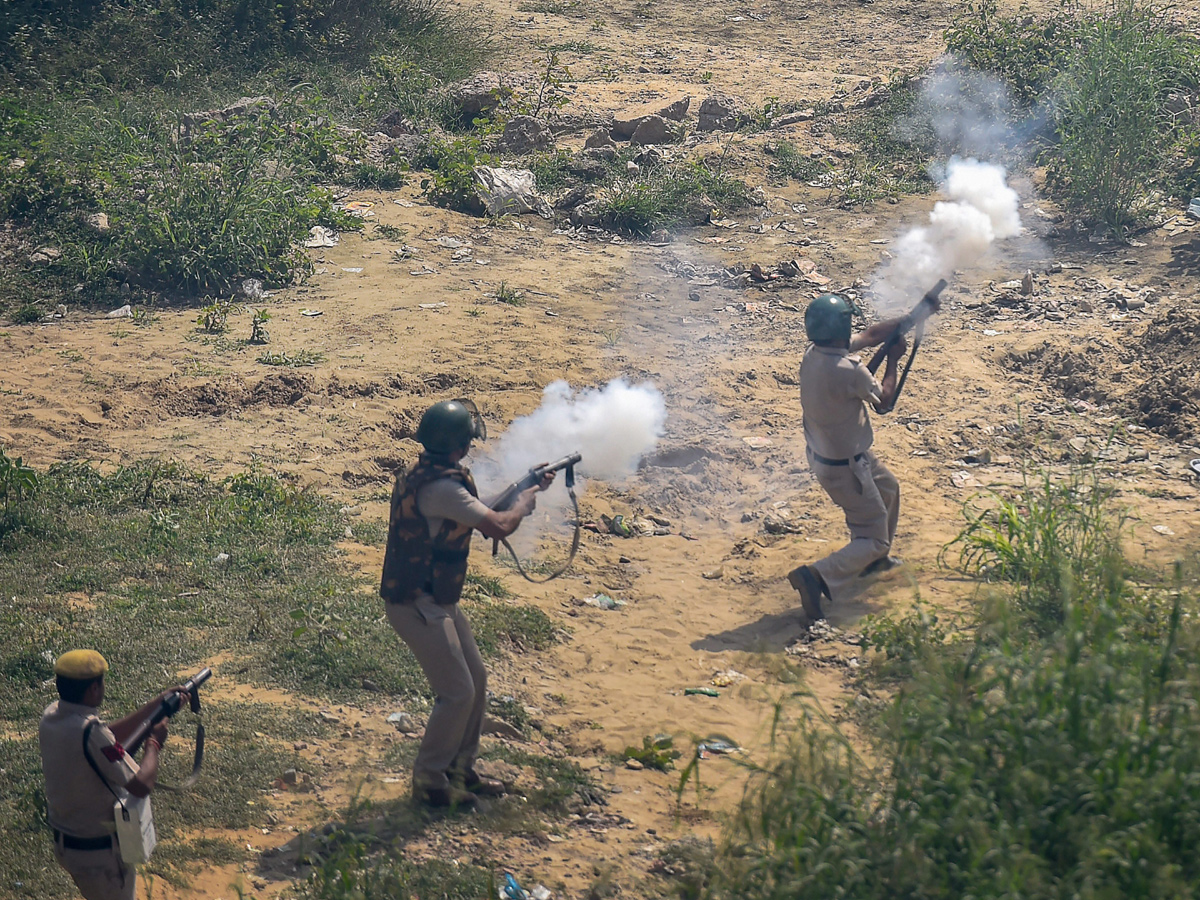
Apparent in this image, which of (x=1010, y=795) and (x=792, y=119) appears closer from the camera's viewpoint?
(x=1010, y=795)

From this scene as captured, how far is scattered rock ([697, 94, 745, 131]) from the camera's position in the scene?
14680mm

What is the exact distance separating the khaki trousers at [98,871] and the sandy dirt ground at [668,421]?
0.41 meters

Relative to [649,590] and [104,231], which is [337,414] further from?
[104,231]

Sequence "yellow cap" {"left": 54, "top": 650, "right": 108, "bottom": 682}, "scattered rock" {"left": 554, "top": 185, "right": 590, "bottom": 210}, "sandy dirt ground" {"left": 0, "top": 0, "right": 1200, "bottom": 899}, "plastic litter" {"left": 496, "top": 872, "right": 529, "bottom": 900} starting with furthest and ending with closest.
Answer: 1. "scattered rock" {"left": 554, "top": 185, "right": 590, "bottom": 210}
2. "sandy dirt ground" {"left": 0, "top": 0, "right": 1200, "bottom": 899}
3. "plastic litter" {"left": 496, "top": 872, "right": 529, "bottom": 900}
4. "yellow cap" {"left": 54, "top": 650, "right": 108, "bottom": 682}

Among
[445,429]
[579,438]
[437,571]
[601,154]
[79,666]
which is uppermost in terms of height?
[601,154]

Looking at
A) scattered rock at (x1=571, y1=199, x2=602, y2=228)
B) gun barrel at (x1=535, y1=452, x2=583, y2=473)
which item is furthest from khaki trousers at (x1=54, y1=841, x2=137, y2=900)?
scattered rock at (x1=571, y1=199, x2=602, y2=228)

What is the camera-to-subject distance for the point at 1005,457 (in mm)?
7832

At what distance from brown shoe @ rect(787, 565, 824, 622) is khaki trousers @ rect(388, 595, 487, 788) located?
231cm

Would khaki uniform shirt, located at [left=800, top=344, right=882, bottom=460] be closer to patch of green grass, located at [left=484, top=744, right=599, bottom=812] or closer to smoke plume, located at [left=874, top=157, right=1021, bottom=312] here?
smoke plume, located at [left=874, top=157, right=1021, bottom=312]

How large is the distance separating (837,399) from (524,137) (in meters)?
9.18

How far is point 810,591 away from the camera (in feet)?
19.6

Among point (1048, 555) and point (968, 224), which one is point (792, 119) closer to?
point (968, 224)

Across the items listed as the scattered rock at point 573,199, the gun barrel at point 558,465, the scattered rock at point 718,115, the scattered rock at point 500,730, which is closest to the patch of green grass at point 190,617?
the scattered rock at point 500,730

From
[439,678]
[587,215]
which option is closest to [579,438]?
[439,678]
